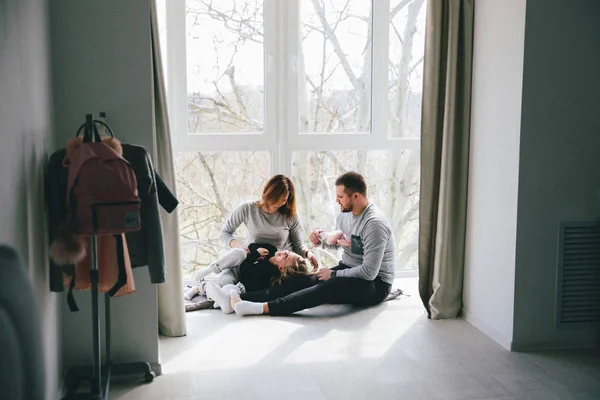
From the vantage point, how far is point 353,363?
126 inches

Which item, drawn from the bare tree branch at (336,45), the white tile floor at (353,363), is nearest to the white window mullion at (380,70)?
the bare tree branch at (336,45)

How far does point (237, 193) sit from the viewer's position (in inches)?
174

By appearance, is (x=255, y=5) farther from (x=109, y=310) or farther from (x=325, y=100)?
(x=109, y=310)

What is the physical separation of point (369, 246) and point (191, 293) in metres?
1.19

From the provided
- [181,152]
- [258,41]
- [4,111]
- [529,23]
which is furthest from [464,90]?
[4,111]

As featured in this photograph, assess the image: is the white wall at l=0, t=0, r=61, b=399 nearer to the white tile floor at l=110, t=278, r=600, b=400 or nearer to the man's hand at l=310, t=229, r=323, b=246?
the white tile floor at l=110, t=278, r=600, b=400

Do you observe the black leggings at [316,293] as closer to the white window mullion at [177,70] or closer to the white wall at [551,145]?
the white wall at [551,145]

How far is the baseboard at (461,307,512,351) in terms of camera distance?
3.42m

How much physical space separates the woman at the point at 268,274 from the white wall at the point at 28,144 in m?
1.38

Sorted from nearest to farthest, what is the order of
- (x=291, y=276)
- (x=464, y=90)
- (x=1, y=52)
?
1. (x=1, y=52)
2. (x=464, y=90)
3. (x=291, y=276)

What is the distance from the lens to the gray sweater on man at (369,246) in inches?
156

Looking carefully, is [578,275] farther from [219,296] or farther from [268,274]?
[219,296]

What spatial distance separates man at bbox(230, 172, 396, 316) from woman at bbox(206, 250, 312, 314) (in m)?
0.08

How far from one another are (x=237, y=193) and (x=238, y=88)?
27.7 inches
